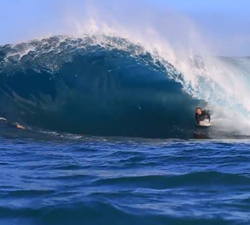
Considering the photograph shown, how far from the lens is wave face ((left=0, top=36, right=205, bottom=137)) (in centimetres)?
1430

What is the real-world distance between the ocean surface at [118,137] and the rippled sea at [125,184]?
2 cm

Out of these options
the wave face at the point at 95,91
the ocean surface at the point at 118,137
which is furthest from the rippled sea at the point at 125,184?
the wave face at the point at 95,91

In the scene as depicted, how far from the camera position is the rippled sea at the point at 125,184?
17.1 feet

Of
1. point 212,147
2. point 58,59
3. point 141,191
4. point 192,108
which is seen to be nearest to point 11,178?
point 141,191

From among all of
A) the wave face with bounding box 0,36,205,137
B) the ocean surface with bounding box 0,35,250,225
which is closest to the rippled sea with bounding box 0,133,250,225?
the ocean surface with bounding box 0,35,250,225

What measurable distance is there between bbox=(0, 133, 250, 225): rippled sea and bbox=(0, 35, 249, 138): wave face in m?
3.66

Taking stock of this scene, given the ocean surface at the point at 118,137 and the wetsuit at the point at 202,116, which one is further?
the wetsuit at the point at 202,116

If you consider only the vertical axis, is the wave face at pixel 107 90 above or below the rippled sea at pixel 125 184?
above

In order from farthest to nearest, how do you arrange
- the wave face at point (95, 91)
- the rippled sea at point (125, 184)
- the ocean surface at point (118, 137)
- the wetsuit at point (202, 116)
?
the wave face at point (95, 91), the wetsuit at point (202, 116), the ocean surface at point (118, 137), the rippled sea at point (125, 184)

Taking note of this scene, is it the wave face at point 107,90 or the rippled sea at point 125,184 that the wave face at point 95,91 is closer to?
the wave face at point 107,90

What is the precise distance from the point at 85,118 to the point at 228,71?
5.39 metres

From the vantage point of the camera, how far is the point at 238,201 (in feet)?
18.9

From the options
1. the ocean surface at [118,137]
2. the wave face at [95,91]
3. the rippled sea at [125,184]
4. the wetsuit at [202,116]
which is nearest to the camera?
the rippled sea at [125,184]

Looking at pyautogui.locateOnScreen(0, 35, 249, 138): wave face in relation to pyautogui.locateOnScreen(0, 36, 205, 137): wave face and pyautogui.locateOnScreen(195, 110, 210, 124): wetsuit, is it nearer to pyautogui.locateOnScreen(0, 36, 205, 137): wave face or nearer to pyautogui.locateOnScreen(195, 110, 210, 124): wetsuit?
pyautogui.locateOnScreen(0, 36, 205, 137): wave face
